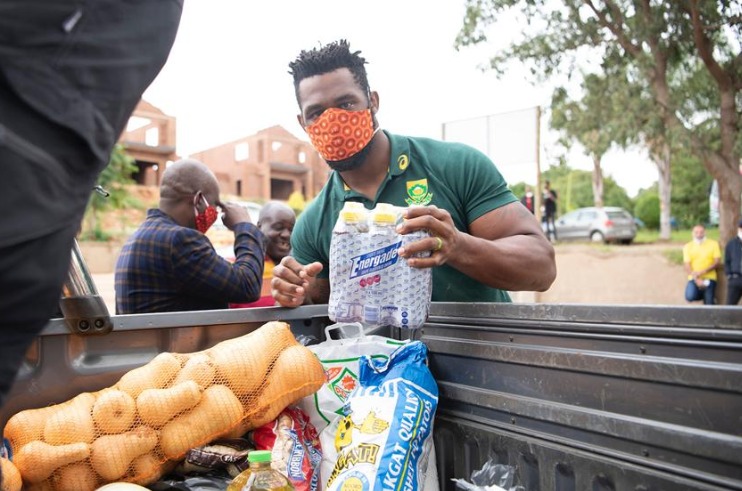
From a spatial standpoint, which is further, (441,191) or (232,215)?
(232,215)

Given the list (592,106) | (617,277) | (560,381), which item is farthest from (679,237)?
(560,381)

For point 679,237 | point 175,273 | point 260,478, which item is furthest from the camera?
point 679,237

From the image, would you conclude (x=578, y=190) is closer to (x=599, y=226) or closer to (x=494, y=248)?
(x=599, y=226)

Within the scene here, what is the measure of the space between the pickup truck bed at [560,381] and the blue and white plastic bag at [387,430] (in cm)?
14

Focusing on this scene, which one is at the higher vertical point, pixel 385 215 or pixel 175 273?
pixel 385 215

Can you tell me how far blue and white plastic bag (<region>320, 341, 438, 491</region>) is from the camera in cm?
178

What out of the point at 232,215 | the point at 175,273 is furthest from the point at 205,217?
the point at 175,273

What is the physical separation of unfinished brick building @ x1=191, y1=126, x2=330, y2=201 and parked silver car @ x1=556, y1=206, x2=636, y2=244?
1899 centimetres

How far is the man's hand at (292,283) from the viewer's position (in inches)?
98.4

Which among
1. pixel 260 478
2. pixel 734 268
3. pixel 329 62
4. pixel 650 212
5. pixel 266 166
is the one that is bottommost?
pixel 260 478

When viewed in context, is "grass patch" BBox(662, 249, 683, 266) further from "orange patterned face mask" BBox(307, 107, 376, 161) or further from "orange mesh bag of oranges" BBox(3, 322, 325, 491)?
"orange mesh bag of oranges" BBox(3, 322, 325, 491)

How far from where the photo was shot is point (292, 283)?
2514 mm

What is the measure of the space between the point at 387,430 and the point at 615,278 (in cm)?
1783

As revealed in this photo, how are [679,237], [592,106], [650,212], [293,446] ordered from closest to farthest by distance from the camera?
[293,446] → [592,106] → [679,237] → [650,212]
